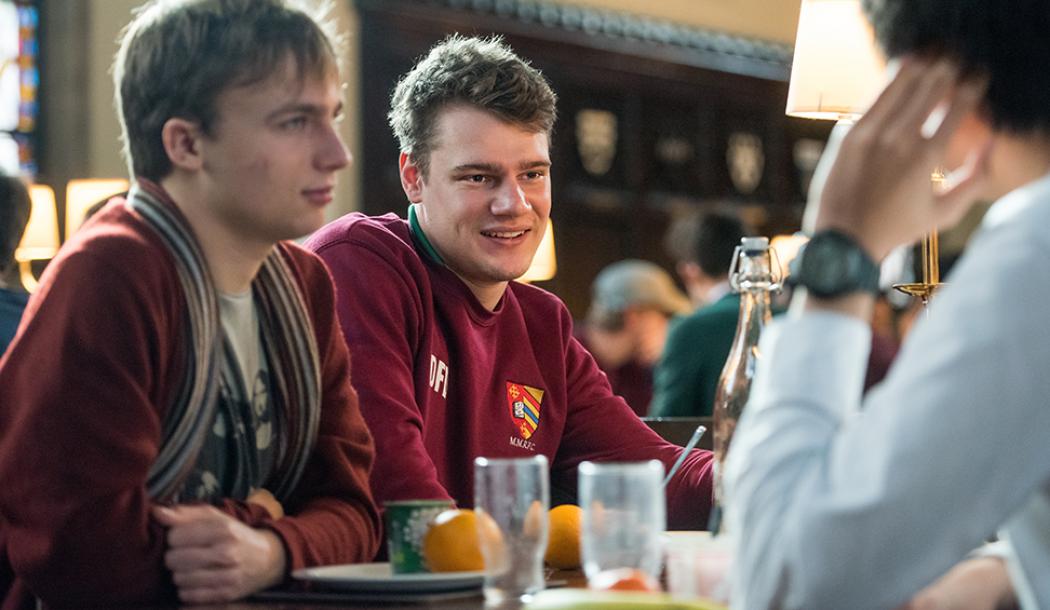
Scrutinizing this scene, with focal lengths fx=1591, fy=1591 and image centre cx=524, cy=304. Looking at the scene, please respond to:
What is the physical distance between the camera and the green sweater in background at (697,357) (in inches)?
204

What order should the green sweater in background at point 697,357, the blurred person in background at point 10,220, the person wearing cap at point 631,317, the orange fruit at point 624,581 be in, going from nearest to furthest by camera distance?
the orange fruit at point 624,581 → the blurred person in background at point 10,220 → the green sweater in background at point 697,357 → the person wearing cap at point 631,317

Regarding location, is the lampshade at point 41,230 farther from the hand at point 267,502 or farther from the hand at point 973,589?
the hand at point 973,589

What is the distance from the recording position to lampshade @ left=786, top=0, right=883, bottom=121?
2818mm

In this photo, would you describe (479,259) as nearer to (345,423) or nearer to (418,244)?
(418,244)

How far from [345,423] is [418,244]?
804mm

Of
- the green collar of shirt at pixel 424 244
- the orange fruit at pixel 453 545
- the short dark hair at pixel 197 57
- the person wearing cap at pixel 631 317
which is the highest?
the short dark hair at pixel 197 57

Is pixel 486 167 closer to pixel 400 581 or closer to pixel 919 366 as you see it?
pixel 400 581

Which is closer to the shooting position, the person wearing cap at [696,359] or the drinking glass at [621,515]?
the drinking glass at [621,515]

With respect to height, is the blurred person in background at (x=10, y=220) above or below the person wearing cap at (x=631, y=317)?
above

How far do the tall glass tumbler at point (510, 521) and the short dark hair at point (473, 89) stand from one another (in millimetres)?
1201

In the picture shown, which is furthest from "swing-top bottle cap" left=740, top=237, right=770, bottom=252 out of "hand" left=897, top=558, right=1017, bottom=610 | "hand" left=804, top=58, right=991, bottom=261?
"hand" left=804, top=58, right=991, bottom=261


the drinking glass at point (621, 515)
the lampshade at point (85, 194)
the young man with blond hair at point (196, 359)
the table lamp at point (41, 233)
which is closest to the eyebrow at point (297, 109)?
the young man with blond hair at point (196, 359)

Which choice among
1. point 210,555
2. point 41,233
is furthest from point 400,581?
point 41,233

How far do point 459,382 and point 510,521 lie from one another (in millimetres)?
1015
